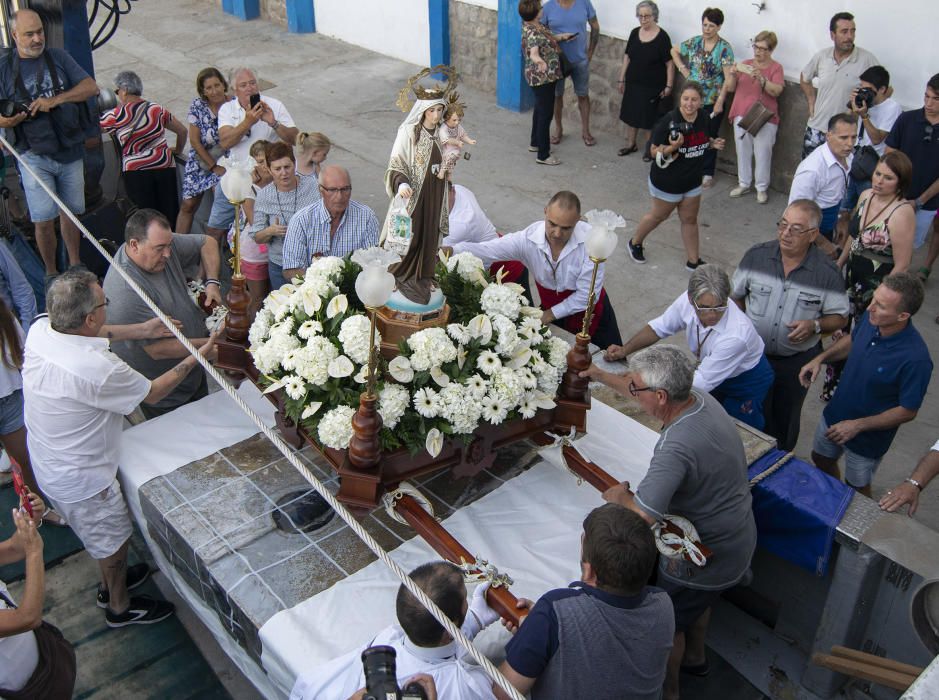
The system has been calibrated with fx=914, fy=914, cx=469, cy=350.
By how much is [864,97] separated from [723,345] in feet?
13.6

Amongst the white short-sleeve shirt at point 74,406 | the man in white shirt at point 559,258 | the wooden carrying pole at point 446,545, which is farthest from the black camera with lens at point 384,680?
the man in white shirt at point 559,258

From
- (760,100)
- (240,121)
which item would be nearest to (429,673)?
(240,121)

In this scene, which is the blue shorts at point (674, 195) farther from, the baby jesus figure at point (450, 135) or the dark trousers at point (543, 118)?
the baby jesus figure at point (450, 135)

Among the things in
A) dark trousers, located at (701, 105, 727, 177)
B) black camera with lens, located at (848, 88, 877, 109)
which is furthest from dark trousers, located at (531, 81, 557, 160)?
black camera with lens, located at (848, 88, 877, 109)

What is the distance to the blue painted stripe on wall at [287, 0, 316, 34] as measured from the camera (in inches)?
552

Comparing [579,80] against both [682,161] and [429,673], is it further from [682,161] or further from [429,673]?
[429,673]

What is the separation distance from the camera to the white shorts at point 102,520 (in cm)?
420

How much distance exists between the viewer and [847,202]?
6996 mm

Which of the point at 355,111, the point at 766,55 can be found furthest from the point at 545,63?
the point at 355,111

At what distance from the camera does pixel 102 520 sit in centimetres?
426

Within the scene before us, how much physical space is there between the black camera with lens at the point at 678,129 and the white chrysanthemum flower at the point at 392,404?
4470 mm

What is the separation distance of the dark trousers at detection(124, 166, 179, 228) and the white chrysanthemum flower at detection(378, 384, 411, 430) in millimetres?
4679

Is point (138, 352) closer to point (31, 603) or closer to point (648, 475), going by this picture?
point (31, 603)

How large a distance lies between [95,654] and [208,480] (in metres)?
1.06
